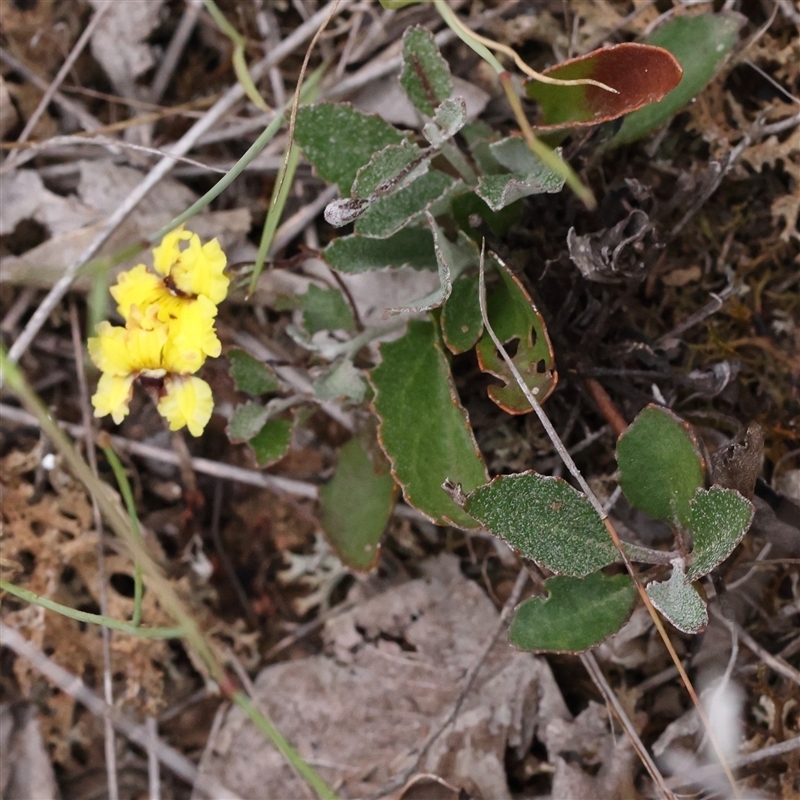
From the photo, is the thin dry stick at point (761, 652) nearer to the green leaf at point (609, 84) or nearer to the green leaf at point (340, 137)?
the green leaf at point (609, 84)

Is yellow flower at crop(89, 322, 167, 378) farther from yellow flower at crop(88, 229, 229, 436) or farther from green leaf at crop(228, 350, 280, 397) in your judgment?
green leaf at crop(228, 350, 280, 397)

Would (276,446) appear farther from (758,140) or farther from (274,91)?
(758,140)

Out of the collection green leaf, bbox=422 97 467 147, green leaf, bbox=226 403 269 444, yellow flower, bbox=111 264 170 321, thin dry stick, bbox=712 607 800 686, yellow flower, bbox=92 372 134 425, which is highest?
green leaf, bbox=422 97 467 147

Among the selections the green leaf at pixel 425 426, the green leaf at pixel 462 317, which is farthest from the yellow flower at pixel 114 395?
the green leaf at pixel 462 317

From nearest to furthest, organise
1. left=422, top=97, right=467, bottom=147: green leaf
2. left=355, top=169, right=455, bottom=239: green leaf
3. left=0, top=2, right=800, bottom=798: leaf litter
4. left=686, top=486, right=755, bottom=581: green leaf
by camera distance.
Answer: left=686, top=486, right=755, bottom=581: green leaf < left=422, top=97, right=467, bottom=147: green leaf < left=355, top=169, right=455, bottom=239: green leaf < left=0, top=2, right=800, bottom=798: leaf litter

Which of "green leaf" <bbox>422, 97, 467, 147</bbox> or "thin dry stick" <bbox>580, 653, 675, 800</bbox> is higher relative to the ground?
"green leaf" <bbox>422, 97, 467, 147</bbox>

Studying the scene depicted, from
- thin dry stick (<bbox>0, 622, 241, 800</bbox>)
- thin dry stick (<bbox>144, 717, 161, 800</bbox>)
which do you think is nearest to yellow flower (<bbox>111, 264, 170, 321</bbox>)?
thin dry stick (<bbox>0, 622, 241, 800</bbox>)

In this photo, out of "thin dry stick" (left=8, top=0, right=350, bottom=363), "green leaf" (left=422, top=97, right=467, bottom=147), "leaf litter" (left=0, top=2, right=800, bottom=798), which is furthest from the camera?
"thin dry stick" (left=8, top=0, right=350, bottom=363)

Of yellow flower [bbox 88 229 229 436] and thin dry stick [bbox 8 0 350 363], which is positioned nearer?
yellow flower [bbox 88 229 229 436]
